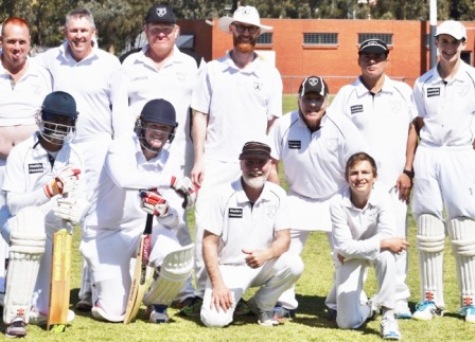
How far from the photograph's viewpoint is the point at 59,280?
6.59 m

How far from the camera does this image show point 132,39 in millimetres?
52719

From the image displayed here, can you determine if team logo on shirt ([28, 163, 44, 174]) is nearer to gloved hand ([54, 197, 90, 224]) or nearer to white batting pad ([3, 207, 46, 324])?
gloved hand ([54, 197, 90, 224])

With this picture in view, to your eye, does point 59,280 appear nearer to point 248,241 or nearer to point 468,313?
point 248,241

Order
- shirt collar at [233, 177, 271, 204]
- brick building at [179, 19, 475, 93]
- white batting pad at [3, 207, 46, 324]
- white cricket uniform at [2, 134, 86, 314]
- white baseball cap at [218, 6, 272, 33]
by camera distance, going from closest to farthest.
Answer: white batting pad at [3, 207, 46, 324] < white cricket uniform at [2, 134, 86, 314] < shirt collar at [233, 177, 271, 204] < white baseball cap at [218, 6, 272, 33] < brick building at [179, 19, 475, 93]

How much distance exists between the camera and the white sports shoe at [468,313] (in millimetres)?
7148

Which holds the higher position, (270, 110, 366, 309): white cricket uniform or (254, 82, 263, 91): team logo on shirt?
A: (254, 82, 263, 91): team logo on shirt

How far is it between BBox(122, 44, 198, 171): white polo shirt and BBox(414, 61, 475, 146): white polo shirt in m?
1.62

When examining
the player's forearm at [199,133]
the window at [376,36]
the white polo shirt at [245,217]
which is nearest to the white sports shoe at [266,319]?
the white polo shirt at [245,217]

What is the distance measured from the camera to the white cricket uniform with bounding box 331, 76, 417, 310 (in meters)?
7.33

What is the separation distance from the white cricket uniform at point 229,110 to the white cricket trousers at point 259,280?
1.54 feet

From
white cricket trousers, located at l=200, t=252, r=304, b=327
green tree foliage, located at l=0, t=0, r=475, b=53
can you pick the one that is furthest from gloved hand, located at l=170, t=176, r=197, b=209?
green tree foliage, located at l=0, t=0, r=475, b=53

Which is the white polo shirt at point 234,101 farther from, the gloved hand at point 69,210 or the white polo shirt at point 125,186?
the gloved hand at point 69,210

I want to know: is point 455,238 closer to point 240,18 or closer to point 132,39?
point 240,18

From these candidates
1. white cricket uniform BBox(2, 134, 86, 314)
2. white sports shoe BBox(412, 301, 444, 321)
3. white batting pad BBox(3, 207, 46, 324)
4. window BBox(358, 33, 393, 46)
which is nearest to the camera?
white batting pad BBox(3, 207, 46, 324)
